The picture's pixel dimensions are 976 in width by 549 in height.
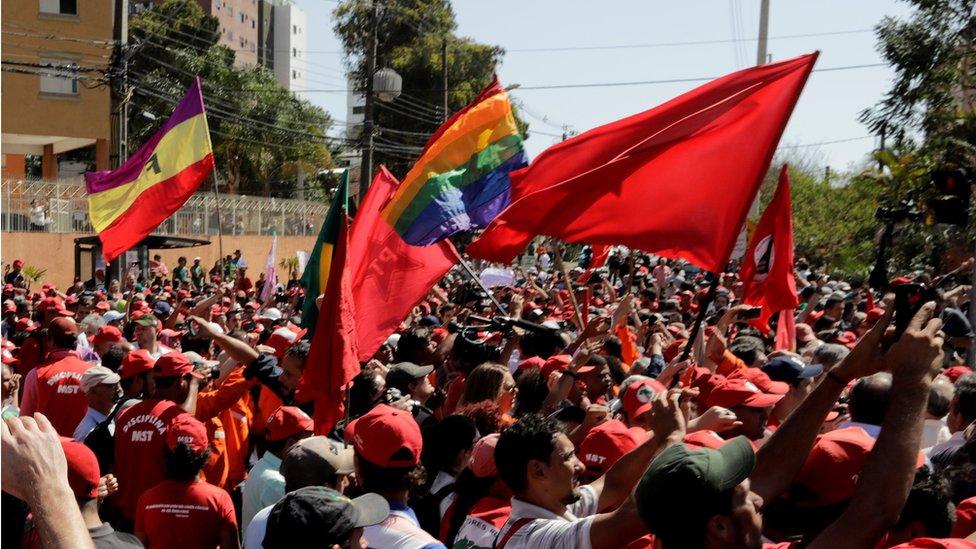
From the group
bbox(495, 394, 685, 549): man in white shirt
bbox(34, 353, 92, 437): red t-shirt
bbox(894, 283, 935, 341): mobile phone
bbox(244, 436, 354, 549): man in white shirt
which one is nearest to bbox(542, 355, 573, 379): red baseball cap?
bbox(244, 436, 354, 549): man in white shirt

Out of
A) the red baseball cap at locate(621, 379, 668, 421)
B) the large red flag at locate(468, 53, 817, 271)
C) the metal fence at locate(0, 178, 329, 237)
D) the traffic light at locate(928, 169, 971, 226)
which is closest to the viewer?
the red baseball cap at locate(621, 379, 668, 421)

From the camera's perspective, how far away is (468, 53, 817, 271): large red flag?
5832 millimetres

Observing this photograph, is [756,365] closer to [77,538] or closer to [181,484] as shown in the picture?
[181,484]

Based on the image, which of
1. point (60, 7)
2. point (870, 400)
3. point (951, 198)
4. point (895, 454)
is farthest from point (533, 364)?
point (60, 7)

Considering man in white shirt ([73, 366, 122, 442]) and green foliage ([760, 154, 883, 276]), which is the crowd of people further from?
green foliage ([760, 154, 883, 276])

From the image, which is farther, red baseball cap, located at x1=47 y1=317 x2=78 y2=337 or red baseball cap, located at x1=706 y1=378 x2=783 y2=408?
red baseball cap, located at x1=47 y1=317 x2=78 y2=337

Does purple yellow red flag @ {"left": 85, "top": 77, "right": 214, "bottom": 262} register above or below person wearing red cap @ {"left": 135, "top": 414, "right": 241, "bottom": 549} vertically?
above

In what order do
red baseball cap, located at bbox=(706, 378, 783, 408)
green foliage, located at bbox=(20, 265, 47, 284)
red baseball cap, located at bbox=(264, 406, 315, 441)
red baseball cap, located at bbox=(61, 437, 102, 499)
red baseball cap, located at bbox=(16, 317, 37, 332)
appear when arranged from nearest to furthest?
1. red baseball cap, located at bbox=(61, 437, 102, 499)
2. red baseball cap, located at bbox=(706, 378, 783, 408)
3. red baseball cap, located at bbox=(264, 406, 315, 441)
4. red baseball cap, located at bbox=(16, 317, 37, 332)
5. green foliage, located at bbox=(20, 265, 47, 284)

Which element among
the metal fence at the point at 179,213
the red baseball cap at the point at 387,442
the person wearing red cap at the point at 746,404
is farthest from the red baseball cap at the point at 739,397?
the metal fence at the point at 179,213

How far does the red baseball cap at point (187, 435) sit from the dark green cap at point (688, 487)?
9.28 ft

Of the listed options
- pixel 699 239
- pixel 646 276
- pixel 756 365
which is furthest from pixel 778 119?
pixel 646 276

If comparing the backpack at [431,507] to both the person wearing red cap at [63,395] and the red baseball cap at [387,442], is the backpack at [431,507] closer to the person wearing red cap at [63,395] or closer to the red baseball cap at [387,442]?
the red baseball cap at [387,442]

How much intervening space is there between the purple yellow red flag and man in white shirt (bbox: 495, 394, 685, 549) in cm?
808

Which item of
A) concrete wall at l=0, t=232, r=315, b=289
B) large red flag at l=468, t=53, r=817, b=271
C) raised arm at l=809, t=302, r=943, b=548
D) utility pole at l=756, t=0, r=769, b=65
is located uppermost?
utility pole at l=756, t=0, r=769, b=65
